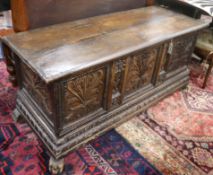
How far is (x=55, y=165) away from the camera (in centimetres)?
141

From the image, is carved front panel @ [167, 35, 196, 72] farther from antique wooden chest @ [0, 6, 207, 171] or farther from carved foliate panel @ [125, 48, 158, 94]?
carved foliate panel @ [125, 48, 158, 94]

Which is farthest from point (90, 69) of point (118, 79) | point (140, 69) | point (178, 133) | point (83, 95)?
point (178, 133)

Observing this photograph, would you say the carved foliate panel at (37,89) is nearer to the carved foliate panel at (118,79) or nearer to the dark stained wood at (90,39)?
the dark stained wood at (90,39)

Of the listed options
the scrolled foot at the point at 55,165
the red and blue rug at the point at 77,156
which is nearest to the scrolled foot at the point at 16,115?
the red and blue rug at the point at 77,156

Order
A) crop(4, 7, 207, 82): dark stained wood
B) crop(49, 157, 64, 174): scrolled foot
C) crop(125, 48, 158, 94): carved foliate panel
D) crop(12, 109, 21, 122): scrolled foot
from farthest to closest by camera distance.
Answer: crop(12, 109, 21, 122): scrolled foot, crop(125, 48, 158, 94): carved foliate panel, crop(49, 157, 64, 174): scrolled foot, crop(4, 7, 207, 82): dark stained wood

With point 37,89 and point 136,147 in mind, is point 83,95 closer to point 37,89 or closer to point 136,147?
point 37,89

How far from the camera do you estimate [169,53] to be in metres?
1.76

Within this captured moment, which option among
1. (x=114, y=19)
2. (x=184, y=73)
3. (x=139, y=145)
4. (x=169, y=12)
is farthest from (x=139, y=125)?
(x=169, y=12)

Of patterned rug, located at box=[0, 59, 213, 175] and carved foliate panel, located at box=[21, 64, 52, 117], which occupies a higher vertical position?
carved foliate panel, located at box=[21, 64, 52, 117]

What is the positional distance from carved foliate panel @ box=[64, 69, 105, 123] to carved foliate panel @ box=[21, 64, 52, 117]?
0.36 ft

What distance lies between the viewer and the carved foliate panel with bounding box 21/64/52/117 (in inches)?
52.0

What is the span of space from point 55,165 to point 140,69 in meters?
0.82

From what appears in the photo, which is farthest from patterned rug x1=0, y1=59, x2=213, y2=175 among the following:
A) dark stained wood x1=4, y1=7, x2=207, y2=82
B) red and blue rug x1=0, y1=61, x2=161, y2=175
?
dark stained wood x1=4, y1=7, x2=207, y2=82

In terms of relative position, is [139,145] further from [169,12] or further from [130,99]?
[169,12]
